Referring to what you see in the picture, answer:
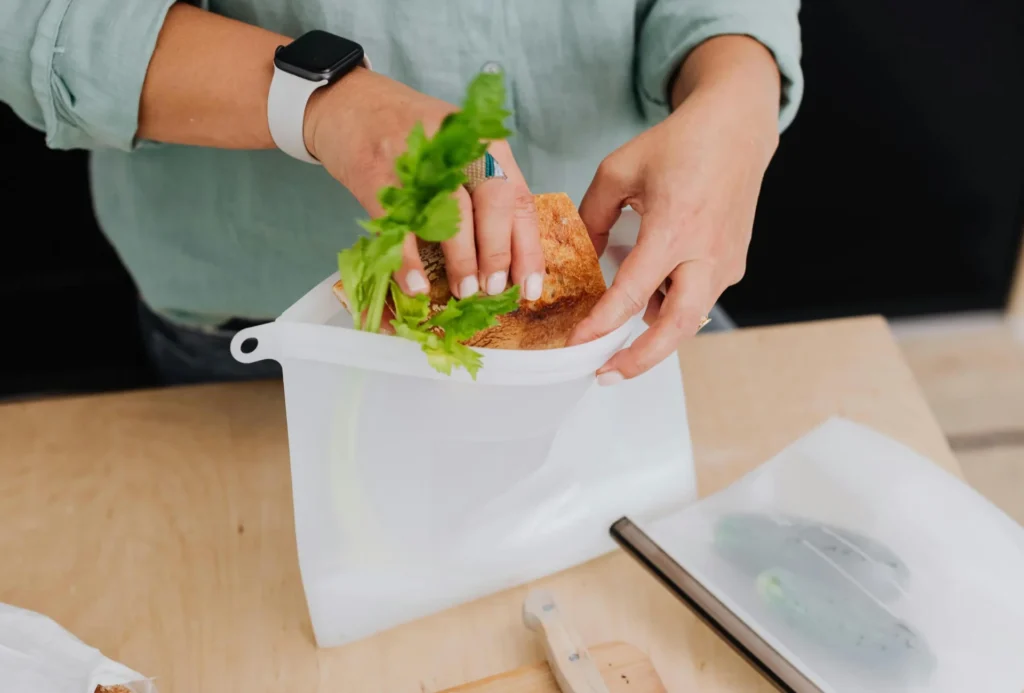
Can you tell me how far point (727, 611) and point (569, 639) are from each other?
0.11 meters

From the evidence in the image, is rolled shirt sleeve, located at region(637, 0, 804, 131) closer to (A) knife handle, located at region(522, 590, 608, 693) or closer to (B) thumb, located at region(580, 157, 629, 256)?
(B) thumb, located at region(580, 157, 629, 256)

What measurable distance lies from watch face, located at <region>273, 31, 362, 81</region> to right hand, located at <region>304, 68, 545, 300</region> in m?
0.01

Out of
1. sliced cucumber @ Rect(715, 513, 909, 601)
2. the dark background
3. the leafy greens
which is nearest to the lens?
the leafy greens

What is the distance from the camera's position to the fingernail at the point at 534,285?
0.56 metres

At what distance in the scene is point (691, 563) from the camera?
666mm

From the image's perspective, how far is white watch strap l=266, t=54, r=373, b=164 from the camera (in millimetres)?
601

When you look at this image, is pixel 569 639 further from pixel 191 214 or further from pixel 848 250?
pixel 848 250

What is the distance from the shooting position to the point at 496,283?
547 millimetres

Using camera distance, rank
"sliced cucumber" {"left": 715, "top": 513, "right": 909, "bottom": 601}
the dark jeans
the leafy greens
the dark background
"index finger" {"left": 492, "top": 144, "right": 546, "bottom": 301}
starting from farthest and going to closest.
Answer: the dark background → the dark jeans → "sliced cucumber" {"left": 715, "top": 513, "right": 909, "bottom": 601} → "index finger" {"left": 492, "top": 144, "right": 546, "bottom": 301} → the leafy greens

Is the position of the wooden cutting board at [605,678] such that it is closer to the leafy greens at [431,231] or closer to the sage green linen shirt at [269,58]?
the leafy greens at [431,231]

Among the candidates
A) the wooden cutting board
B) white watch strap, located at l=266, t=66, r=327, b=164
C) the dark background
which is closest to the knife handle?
the wooden cutting board

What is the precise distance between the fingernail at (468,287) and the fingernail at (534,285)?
35 millimetres

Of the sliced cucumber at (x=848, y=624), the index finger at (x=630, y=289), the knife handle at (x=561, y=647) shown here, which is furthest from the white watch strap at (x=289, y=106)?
the sliced cucumber at (x=848, y=624)

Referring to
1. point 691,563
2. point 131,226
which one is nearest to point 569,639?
point 691,563
